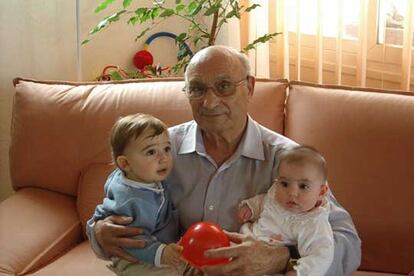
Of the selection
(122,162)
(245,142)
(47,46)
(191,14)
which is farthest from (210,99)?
(47,46)

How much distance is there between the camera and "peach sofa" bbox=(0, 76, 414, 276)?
6.62ft

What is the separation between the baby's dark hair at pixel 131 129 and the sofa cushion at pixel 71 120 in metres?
0.54

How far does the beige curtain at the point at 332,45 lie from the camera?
2.63m

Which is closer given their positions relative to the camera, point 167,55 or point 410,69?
point 410,69

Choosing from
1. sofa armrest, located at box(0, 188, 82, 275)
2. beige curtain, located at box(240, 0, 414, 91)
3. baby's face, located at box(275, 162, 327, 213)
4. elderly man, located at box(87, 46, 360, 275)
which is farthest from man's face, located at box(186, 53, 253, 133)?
beige curtain, located at box(240, 0, 414, 91)

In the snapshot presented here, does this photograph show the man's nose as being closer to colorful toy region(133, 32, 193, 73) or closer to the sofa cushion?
the sofa cushion

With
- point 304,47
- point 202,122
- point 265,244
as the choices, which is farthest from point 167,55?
point 265,244

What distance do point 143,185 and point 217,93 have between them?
32 cm

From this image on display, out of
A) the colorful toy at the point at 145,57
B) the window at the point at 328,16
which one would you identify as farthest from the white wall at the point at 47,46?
the window at the point at 328,16

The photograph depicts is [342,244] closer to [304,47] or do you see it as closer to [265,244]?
[265,244]

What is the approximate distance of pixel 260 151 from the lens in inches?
71.2

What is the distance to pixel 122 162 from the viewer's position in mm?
1697

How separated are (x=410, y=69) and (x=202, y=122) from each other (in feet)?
3.82

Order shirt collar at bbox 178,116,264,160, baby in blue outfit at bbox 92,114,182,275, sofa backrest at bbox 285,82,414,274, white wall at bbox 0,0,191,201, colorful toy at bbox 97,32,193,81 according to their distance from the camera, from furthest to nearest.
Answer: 1. colorful toy at bbox 97,32,193,81
2. white wall at bbox 0,0,191,201
3. sofa backrest at bbox 285,82,414,274
4. shirt collar at bbox 178,116,264,160
5. baby in blue outfit at bbox 92,114,182,275
